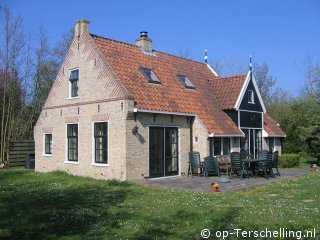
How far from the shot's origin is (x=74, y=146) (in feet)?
62.5

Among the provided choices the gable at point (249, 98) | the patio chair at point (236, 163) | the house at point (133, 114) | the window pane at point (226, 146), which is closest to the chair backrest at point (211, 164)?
the house at point (133, 114)

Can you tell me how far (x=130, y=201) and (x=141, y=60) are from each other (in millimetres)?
10629

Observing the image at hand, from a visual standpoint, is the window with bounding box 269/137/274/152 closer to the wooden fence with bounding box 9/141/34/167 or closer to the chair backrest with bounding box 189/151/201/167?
the chair backrest with bounding box 189/151/201/167

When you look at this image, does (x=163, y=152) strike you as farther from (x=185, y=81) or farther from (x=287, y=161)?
(x=287, y=161)

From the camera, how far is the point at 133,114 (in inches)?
641

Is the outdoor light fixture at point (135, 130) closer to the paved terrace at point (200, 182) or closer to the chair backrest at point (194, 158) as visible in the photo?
the paved terrace at point (200, 182)

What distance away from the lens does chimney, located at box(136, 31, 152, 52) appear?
21688 millimetres

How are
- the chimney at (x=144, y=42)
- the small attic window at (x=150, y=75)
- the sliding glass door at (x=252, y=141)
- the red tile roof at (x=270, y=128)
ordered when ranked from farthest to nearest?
the red tile roof at (x=270, y=128) < the sliding glass door at (x=252, y=141) < the chimney at (x=144, y=42) < the small attic window at (x=150, y=75)

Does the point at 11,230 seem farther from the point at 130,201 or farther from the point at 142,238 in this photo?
the point at 130,201

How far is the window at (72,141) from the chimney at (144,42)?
6.15 metres

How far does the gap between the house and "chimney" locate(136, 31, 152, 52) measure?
0.19ft

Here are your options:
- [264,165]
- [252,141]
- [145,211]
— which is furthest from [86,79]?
[252,141]

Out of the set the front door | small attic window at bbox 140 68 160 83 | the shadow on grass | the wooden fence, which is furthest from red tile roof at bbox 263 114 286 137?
the wooden fence

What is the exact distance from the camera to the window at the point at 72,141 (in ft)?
62.2
